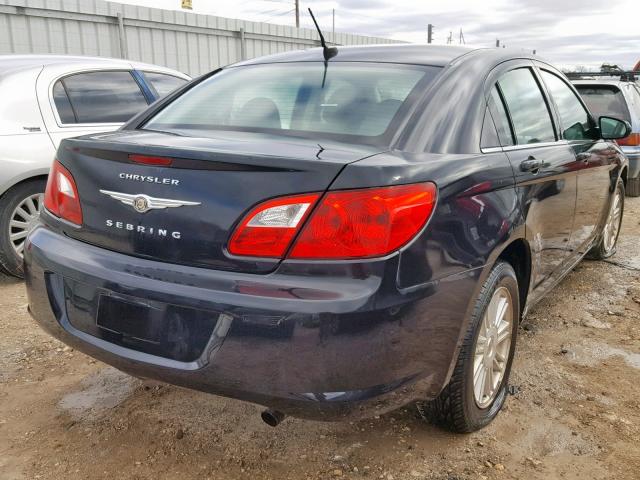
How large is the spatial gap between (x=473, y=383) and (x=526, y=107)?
4.71ft

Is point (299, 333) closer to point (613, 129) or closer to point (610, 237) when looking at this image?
point (613, 129)

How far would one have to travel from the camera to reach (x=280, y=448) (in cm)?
229

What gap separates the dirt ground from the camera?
2.18 metres

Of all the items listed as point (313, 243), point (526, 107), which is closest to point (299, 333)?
point (313, 243)

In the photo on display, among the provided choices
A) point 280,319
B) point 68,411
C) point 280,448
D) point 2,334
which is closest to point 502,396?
point 280,448

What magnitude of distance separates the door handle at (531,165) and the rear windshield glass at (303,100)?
1.80 ft

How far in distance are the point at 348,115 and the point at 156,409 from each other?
4.99 feet

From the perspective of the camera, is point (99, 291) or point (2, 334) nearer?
point (99, 291)

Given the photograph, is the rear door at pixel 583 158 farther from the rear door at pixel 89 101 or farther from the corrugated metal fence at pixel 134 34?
the corrugated metal fence at pixel 134 34

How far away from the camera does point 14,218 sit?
4176 millimetres

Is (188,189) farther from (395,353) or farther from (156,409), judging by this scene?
(156,409)

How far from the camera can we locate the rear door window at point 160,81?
17.2 ft

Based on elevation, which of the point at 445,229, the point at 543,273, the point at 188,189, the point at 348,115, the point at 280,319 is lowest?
the point at 543,273

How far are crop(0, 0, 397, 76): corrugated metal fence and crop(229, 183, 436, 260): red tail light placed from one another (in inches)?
378
